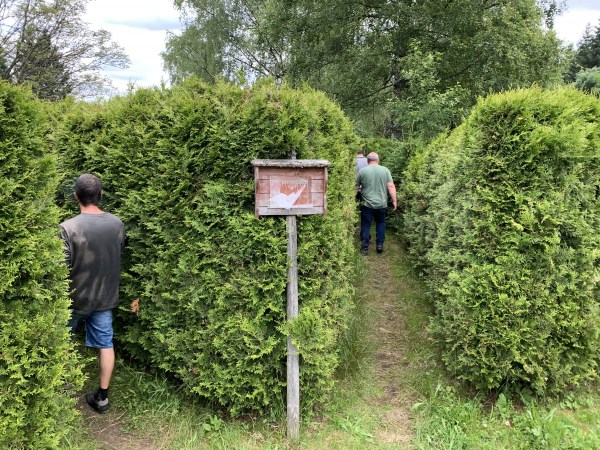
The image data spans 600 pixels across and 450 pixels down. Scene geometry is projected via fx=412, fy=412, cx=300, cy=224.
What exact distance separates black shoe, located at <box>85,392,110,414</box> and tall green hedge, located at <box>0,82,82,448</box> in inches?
41.0

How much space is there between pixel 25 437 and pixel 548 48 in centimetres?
1758

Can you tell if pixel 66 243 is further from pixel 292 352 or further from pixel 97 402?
pixel 292 352

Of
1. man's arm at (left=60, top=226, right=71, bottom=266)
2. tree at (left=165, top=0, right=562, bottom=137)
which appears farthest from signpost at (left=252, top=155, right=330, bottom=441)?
tree at (left=165, top=0, right=562, bottom=137)

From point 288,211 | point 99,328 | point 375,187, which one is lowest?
point 99,328

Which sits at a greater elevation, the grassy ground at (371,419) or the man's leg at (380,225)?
the man's leg at (380,225)

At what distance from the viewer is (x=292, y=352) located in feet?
10.9

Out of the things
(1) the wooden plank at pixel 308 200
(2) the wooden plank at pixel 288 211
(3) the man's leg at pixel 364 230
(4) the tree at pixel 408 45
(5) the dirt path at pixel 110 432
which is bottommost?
(5) the dirt path at pixel 110 432

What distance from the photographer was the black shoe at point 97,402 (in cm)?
353

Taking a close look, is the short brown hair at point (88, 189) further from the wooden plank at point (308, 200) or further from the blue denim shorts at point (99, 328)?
the wooden plank at point (308, 200)

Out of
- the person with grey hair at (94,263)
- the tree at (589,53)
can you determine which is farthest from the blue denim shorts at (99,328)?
the tree at (589,53)

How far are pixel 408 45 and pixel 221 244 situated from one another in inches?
565

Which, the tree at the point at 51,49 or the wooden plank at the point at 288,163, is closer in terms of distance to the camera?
the wooden plank at the point at 288,163

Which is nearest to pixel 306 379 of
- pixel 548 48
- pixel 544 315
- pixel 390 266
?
pixel 544 315

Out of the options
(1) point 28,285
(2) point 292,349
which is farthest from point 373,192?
(1) point 28,285
